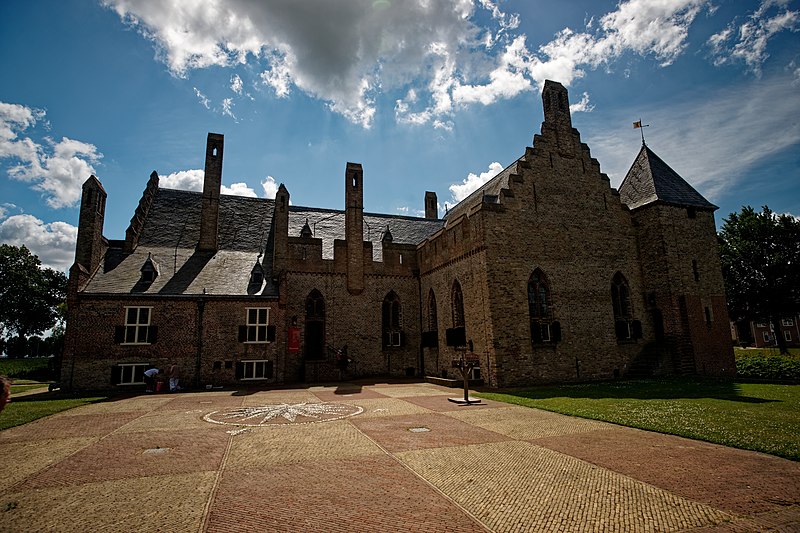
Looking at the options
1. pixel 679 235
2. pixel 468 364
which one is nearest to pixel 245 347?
pixel 468 364

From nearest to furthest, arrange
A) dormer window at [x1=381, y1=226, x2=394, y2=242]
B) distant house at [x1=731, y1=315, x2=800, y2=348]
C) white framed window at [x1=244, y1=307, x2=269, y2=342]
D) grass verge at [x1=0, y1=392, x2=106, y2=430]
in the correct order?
grass verge at [x1=0, y1=392, x2=106, y2=430], white framed window at [x1=244, y1=307, x2=269, y2=342], dormer window at [x1=381, y1=226, x2=394, y2=242], distant house at [x1=731, y1=315, x2=800, y2=348]

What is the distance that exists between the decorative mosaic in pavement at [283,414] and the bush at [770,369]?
2104 cm

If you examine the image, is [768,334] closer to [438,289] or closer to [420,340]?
[420,340]

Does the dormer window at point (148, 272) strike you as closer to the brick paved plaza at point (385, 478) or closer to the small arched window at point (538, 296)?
the brick paved plaza at point (385, 478)

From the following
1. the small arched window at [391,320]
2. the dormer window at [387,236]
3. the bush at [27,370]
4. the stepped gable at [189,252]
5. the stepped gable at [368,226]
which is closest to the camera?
the stepped gable at [189,252]

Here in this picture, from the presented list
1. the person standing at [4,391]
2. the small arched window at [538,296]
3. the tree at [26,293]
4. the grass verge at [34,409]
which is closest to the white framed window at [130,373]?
the grass verge at [34,409]

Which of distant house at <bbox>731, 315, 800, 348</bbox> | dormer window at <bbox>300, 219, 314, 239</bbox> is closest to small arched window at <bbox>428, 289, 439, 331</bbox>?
dormer window at <bbox>300, 219, 314, 239</bbox>

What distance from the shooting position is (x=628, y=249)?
24.3 m

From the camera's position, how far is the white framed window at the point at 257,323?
2364 centimetres

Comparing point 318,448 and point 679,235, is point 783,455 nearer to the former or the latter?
point 318,448

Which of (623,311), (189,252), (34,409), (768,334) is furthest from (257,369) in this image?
(768,334)

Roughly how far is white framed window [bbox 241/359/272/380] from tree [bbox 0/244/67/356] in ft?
132

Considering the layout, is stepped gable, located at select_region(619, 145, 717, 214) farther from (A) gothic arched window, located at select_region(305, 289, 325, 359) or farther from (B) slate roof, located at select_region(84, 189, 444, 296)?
(A) gothic arched window, located at select_region(305, 289, 325, 359)

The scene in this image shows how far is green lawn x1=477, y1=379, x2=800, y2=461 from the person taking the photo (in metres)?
8.70
